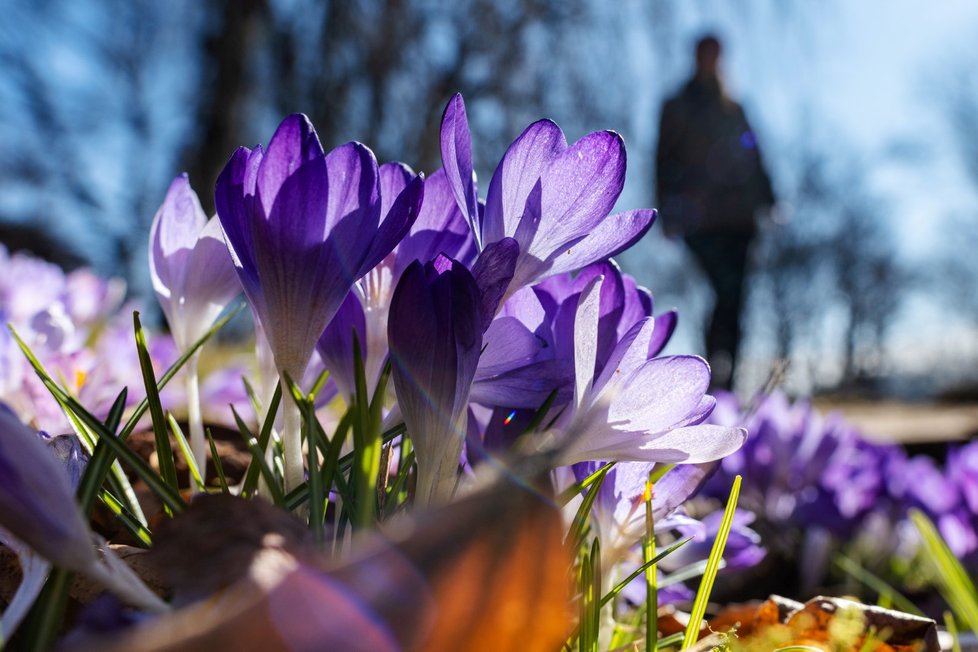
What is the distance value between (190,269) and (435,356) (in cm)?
24

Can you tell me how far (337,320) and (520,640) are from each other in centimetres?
28

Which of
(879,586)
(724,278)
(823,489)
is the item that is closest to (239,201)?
(879,586)

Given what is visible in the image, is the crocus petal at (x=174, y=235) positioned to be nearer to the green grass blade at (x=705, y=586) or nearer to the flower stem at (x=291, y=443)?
the flower stem at (x=291, y=443)

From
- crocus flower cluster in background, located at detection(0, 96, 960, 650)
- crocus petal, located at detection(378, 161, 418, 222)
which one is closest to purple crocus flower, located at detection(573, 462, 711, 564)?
crocus flower cluster in background, located at detection(0, 96, 960, 650)

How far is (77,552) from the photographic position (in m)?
0.29

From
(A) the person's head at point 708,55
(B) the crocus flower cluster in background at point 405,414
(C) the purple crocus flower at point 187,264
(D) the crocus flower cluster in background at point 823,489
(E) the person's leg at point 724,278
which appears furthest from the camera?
(E) the person's leg at point 724,278

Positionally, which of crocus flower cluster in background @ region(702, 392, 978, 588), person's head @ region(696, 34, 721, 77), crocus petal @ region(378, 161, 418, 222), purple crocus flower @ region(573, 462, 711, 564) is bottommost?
crocus flower cluster in background @ region(702, 392, 978, 588)

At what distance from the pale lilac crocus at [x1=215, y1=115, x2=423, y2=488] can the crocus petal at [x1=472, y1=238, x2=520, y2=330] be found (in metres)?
0.04

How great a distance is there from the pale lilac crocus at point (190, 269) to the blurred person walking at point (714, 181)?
4110 millimetres

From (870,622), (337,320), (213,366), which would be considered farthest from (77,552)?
(213,366)

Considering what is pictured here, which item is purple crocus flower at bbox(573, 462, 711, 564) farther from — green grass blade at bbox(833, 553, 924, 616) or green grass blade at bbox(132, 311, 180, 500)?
green grass blade at bbox(833, 553, 924, 616)

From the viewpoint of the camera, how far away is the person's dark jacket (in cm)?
472

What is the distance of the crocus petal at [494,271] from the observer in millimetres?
418

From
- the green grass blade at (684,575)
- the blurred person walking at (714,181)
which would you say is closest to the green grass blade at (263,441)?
the green grass blade at (684,575)
